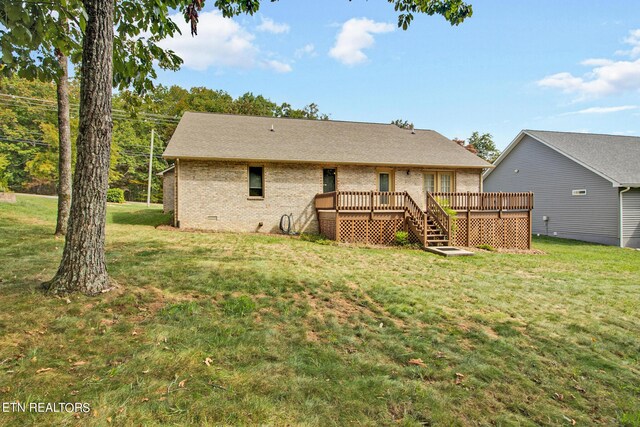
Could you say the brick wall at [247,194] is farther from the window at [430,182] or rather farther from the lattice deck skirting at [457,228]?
the window at [430,182]

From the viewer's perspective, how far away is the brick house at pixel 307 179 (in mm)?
12914

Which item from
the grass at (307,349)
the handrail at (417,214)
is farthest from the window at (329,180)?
the grass at (307,349)

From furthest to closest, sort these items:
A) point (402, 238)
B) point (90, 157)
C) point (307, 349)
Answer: point (402, 238), point (90, 157), point (307, 349)

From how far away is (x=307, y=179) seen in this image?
14750 mm

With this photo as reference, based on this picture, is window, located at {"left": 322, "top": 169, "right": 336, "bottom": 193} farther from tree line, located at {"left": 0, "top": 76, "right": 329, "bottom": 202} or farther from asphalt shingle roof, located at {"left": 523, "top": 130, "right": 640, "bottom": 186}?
tree line, located at {"left": 0, "top": 76, "right": 329, "bottom": 202}

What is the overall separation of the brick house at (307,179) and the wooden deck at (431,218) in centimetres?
4

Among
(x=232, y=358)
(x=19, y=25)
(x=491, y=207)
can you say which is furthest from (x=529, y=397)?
(x=491, y=207)

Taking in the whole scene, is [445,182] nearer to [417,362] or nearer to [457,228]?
[457,228]

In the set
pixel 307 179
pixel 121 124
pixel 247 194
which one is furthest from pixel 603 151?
pixel 121 124

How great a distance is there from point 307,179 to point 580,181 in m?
14.9

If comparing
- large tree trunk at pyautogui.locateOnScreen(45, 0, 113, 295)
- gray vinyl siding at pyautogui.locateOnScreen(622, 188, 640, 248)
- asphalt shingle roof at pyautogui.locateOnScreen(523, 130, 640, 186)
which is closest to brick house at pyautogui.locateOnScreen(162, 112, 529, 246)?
asphalt shingle roof at pyautogui.locateOnScreen(523, 130, 640, 186)

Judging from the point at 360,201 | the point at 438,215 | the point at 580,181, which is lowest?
the point at 438,215

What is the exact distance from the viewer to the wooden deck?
12602 mm

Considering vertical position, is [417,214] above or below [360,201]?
below
